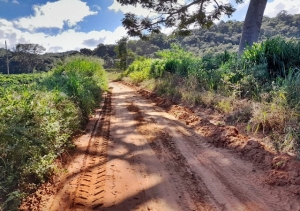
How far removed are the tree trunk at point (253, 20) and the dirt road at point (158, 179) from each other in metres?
6.07

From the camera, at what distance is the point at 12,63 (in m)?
63.2

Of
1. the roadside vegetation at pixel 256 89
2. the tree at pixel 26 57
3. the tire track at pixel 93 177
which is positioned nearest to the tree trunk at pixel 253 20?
the roadside vegetation at pixel 256 89

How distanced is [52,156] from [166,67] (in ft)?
36.1

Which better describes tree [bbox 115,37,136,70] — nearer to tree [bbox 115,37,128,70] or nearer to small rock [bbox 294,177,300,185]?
tree [bbox 115,37,128,70]

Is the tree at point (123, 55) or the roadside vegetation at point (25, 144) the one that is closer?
the roadside vegetation at point (25, 144)

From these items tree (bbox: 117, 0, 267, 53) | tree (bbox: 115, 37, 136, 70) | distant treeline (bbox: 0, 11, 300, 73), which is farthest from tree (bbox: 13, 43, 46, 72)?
tree (bbox: 117, 0, 267, 53)

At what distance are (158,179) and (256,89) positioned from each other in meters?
4.13

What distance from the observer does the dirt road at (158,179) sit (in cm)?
267

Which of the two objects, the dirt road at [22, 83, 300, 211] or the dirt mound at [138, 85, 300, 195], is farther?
the dirt mound at [138, 85, 300, 195]

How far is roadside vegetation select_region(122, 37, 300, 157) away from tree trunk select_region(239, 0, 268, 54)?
3.27ft

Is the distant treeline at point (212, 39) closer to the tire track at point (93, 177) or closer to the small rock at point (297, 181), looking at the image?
the tire track at point (93, 177)

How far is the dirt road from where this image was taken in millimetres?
2670

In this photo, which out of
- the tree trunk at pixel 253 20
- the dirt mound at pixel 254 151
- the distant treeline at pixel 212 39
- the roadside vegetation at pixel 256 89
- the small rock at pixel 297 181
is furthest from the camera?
the distant treeline at pixel 212 39

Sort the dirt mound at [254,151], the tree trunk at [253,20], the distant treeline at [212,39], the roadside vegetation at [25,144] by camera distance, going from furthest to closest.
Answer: the distant treeline at [212,39] → the tree trunk at [253,20] → the dirt mound at [254,151] → the roadside vegetation at [25,144]
